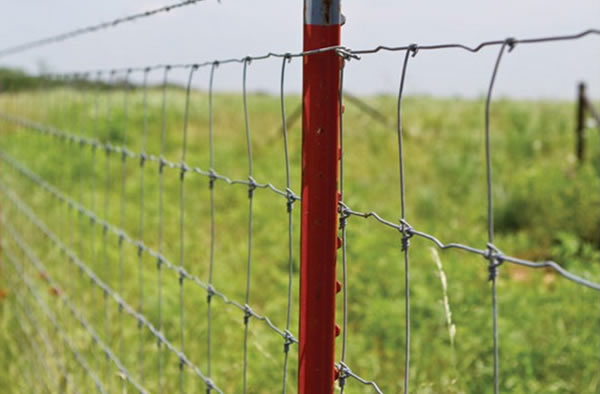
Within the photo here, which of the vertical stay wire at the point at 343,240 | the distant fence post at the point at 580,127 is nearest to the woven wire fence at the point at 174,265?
the vertical stay wire at the point at 343,240

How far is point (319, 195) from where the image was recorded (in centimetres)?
127

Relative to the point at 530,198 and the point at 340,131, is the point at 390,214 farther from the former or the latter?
the point at 340,131

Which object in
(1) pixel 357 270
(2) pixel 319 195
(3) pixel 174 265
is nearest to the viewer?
(2) pixel 319 195

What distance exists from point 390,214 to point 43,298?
95.0 inches

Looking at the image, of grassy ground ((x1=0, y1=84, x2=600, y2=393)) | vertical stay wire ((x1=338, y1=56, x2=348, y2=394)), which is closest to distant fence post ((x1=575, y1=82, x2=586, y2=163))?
grassy ground ((x1=0, y1=84, x2=600, y2=393))

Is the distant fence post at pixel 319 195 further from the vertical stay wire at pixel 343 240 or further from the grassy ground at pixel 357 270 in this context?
the grassy ground at pixel 357 270

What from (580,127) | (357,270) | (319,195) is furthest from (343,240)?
(580,127)

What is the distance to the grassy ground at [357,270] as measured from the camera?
2734 millimetres

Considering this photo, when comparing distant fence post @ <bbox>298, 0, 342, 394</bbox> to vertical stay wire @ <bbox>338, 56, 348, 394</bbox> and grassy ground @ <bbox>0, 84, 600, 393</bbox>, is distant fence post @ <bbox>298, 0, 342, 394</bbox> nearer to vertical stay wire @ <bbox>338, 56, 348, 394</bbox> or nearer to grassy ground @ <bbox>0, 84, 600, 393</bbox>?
vertical stay wire @ <bbox>338, 56, 348, 394</bbox>

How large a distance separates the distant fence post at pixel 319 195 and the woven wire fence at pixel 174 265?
30 millimetres

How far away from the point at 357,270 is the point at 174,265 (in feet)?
3.36

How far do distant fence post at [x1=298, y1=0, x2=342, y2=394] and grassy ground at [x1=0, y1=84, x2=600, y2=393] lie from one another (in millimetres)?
318

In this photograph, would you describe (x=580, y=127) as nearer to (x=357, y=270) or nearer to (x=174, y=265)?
(x=357, y=270)

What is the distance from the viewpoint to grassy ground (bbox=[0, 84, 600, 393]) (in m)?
2.73
